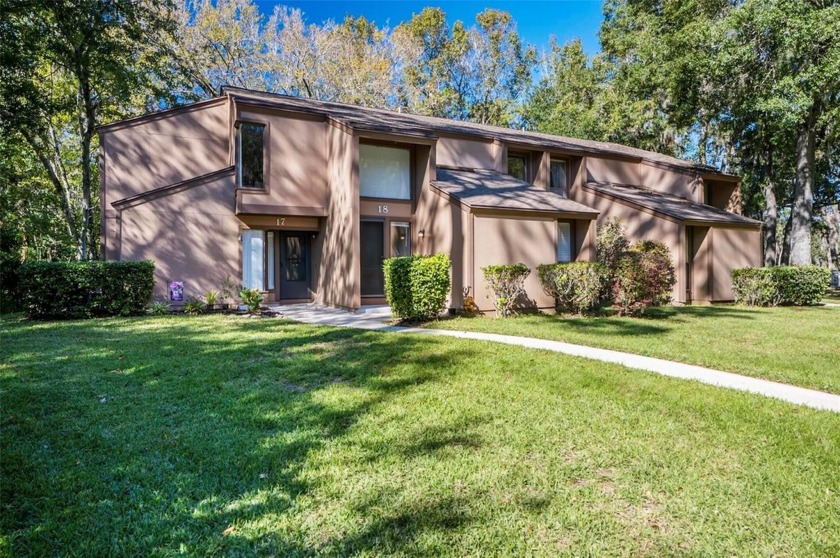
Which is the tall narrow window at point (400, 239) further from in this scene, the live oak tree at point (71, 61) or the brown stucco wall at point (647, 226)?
the live oak tree at point (71, 61)

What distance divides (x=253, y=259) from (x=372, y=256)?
3.79 meters

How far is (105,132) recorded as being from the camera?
534 inches

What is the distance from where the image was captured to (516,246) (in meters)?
12.3

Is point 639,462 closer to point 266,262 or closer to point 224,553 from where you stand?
point 224,553

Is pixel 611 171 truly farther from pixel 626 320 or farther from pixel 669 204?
pixel 626 320

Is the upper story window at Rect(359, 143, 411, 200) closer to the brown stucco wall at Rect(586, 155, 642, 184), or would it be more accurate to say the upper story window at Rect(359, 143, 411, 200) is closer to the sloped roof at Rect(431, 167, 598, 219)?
the sloped roof at Rect(431, 167, 598, 219)

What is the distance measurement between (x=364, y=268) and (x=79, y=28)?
39.0ft

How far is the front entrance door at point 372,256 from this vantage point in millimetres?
13430

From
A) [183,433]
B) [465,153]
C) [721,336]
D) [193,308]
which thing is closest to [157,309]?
[193,308]

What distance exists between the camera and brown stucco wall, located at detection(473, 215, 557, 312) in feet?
38.7

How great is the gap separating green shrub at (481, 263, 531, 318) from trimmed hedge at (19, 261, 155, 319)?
8.61m

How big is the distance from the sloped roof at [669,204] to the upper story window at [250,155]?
11925 millimetres

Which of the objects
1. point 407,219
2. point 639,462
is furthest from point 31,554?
point 407,219

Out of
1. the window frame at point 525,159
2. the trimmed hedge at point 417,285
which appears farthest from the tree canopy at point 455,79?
the trimmed hedge at point 417,285
